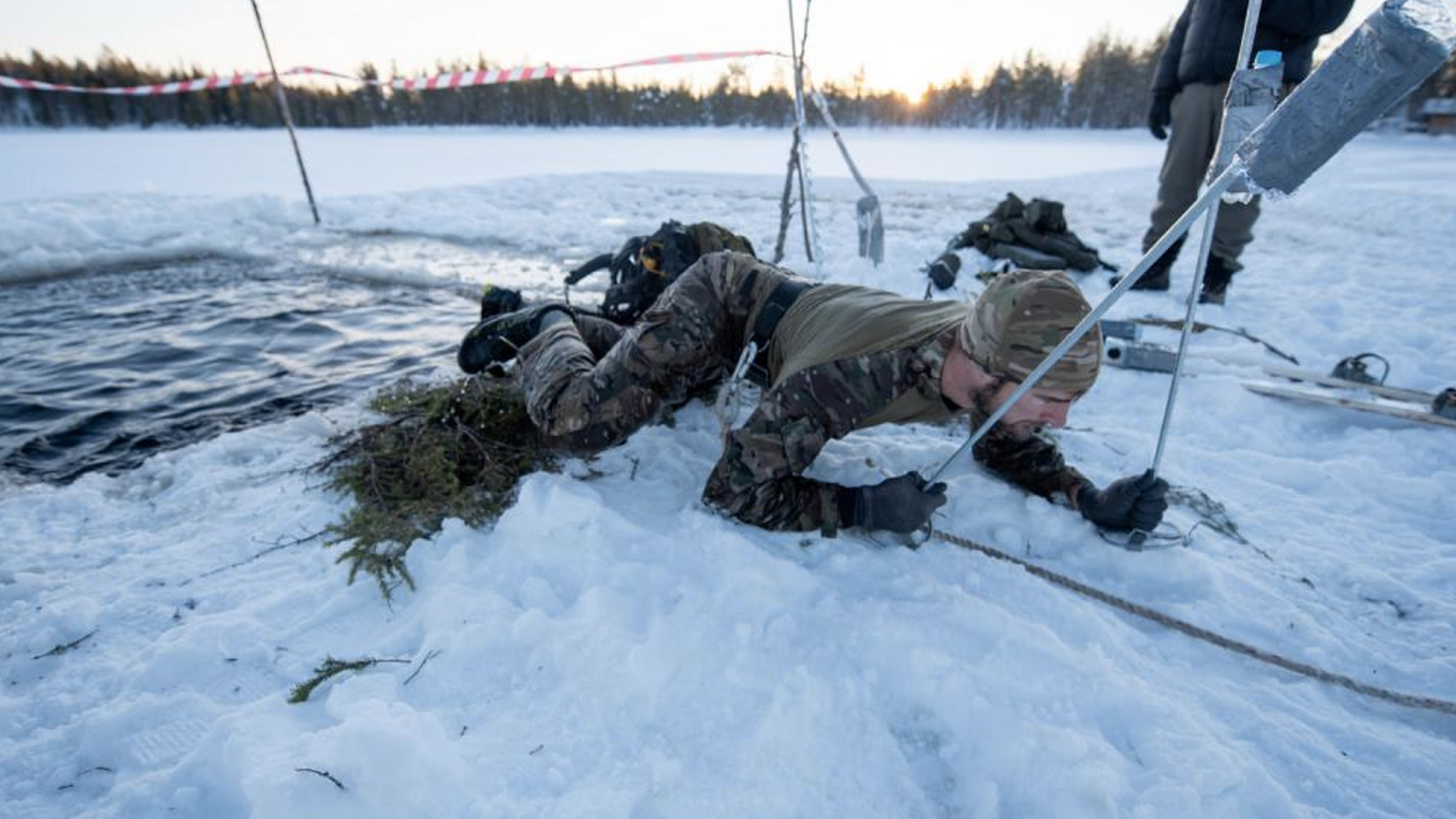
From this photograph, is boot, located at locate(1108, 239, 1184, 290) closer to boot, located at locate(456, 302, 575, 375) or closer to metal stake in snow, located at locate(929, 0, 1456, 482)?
metal stake in snow, located at locate(929, 0, 1456, 482)

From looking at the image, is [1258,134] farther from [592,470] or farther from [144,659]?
[144,659]

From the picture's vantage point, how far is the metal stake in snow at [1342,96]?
1214mm

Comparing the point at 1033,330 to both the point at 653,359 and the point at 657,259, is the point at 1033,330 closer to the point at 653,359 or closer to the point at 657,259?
the point at 653,359

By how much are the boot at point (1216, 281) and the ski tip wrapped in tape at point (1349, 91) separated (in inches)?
161

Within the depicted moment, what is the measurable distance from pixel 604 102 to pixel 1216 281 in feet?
128

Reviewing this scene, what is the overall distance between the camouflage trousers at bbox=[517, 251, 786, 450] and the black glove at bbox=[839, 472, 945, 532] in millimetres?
866

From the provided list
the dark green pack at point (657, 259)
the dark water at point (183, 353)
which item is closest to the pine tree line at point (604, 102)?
the dark water at point (183, 353)

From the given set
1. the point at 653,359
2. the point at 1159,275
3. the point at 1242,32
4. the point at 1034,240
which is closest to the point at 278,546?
the point at 653,359

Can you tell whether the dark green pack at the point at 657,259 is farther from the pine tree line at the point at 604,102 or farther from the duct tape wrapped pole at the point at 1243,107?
the pine tree line at the point at 604,102

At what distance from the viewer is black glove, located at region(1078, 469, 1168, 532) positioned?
227 centimetres

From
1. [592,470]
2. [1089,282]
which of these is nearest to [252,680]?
[592,470]

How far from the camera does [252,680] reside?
1.83 metres

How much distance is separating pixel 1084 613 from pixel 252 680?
7.85ft

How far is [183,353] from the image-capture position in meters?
4.32
